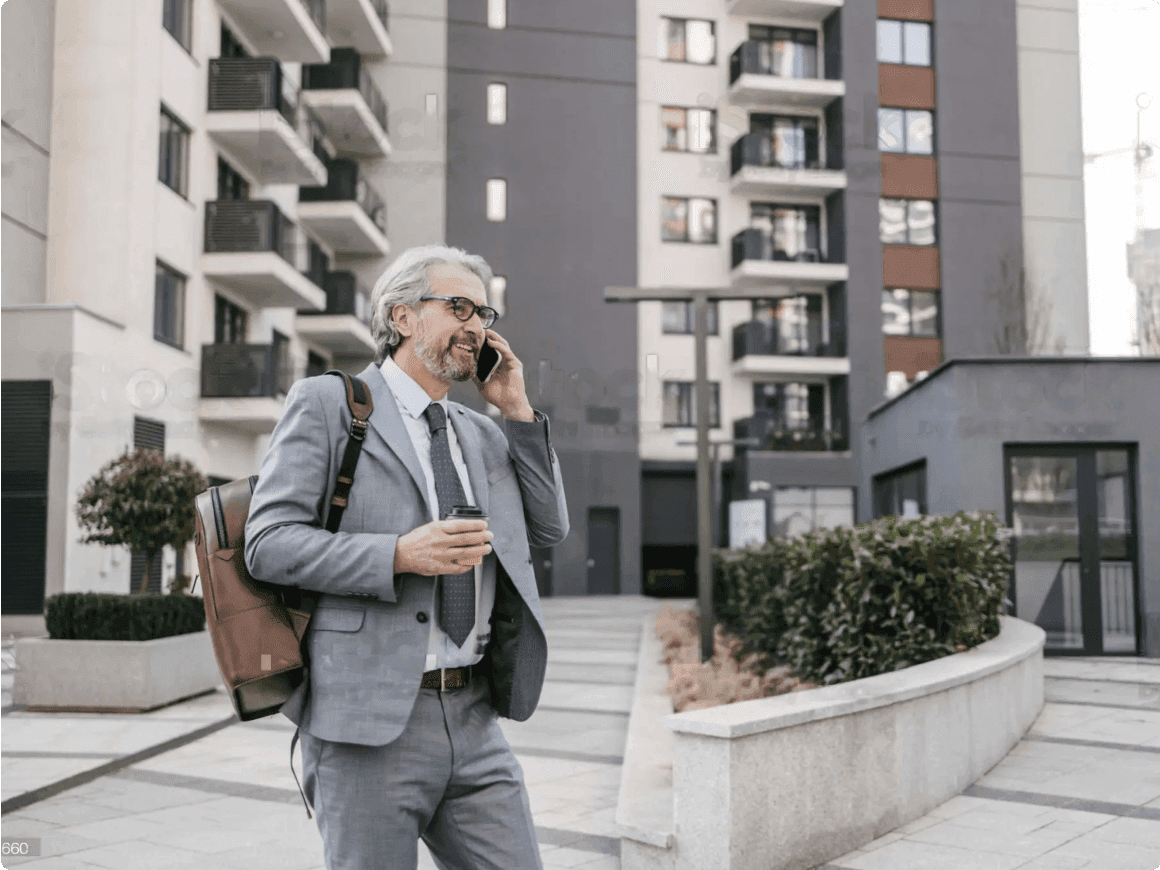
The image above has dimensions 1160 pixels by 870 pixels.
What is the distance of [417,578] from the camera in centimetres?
209

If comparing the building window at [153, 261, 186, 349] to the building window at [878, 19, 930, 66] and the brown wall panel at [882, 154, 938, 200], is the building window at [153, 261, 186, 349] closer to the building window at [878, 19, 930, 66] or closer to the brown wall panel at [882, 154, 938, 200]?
the brown wall panel at [882, 154, 938, 200]

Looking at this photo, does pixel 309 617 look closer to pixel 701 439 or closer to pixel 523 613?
pixel 523 613

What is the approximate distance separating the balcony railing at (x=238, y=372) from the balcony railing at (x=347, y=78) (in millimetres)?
4612

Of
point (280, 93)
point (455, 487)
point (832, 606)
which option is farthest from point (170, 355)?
point (455, 487)

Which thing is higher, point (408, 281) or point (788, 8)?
point (788, 8)

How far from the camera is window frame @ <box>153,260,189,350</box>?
16.7 m

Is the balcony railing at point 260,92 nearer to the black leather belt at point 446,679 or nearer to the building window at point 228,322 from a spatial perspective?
the building window at point 228,322

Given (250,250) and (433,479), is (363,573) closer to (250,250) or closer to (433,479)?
(433,479)

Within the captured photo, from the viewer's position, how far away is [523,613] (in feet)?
7.44

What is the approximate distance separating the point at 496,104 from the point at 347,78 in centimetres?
520

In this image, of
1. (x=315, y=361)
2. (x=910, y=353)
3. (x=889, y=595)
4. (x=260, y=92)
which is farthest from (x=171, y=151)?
(x=910, y=353)

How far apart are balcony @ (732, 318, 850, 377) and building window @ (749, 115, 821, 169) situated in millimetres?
6637

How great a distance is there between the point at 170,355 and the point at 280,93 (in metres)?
4.41

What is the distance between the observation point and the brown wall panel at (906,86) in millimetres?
7195
